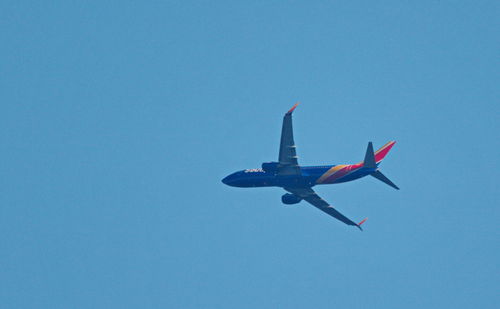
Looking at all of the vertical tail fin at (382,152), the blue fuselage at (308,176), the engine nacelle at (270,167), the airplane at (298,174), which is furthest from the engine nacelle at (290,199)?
the vertical tail fin at (382,152)

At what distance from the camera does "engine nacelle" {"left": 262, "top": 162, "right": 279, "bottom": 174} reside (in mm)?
120062

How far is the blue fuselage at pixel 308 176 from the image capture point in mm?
120062

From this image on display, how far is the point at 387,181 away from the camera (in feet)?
389

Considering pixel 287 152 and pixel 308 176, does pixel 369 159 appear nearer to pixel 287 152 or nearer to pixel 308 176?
pixel 308 176

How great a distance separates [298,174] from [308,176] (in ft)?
5.29

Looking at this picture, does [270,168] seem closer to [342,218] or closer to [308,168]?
[308,168]

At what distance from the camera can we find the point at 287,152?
11762 cm

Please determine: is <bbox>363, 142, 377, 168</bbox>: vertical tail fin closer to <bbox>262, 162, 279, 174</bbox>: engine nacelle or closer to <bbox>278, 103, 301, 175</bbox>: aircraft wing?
<bbox>278, 103, 301, 175</bbox>: aircraft wing

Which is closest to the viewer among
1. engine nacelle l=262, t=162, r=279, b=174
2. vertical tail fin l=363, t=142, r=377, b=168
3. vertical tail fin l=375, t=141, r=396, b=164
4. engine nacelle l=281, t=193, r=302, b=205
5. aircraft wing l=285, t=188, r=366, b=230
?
vertical tail fin l=363, t=142, r=377, b=168

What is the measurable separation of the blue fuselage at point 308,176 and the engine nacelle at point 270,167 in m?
1.52

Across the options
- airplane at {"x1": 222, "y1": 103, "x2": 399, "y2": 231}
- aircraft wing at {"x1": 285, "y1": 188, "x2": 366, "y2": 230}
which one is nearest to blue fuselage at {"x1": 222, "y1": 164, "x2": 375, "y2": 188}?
airplane at {"x1": 222, "y1": 103, "x2": 399, "y2": 231}

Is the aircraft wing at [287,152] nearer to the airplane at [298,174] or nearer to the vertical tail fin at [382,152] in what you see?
the airplane at [298,174]

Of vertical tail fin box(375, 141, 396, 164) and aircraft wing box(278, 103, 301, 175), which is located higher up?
vertical tail fin box(375, 141, 396, 164)

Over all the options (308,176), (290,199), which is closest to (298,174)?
(308,176)
